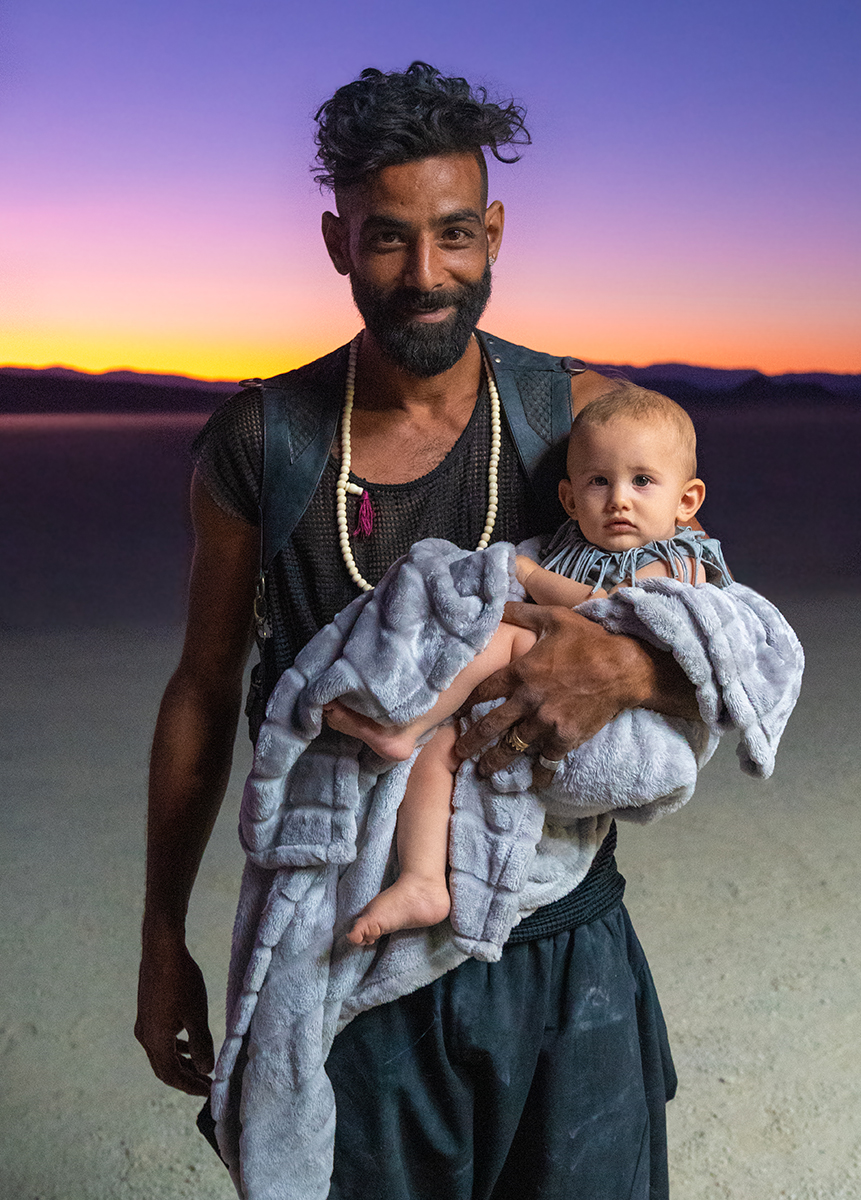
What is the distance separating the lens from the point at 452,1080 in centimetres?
130

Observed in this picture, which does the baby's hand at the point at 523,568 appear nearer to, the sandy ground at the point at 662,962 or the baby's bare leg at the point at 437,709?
the baby's bare leg at the point at 437,709

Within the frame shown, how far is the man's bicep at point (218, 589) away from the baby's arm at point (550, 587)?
0.33 m

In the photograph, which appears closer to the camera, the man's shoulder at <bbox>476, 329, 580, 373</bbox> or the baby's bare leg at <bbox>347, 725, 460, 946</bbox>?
the baby's bare leg at <bbox>347, 725, 460, 946</bbox>

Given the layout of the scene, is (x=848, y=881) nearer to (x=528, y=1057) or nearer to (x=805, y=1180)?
(x=805, y=1180)

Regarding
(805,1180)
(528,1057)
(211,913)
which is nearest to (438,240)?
(528,1057)

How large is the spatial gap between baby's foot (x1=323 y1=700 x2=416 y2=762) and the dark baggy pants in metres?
0.29

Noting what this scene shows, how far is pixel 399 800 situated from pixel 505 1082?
0.37 metres

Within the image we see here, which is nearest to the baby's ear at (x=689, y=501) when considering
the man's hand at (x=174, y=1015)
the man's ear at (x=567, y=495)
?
the man's ear at (x=567, y=495)

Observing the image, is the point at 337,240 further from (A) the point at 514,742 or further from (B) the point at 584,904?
(B) the point at 584,904

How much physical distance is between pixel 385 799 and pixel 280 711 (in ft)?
0.46

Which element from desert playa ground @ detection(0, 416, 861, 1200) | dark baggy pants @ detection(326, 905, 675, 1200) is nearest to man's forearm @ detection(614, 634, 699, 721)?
dark baggy pants @ detection(326, 905, 675, 1200)

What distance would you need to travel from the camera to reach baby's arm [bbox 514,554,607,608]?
1250 mm

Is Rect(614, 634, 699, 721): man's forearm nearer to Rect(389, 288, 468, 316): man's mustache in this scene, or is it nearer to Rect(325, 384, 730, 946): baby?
Rect(325, 384, 730, 946): baby

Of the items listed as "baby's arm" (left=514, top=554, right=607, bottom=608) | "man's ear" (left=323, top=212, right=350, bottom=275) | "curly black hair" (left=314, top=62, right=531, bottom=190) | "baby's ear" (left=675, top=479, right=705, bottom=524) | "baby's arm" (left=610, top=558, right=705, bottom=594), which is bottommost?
"baby's arm" (left=514, top=554, right=607, bottom=608)
